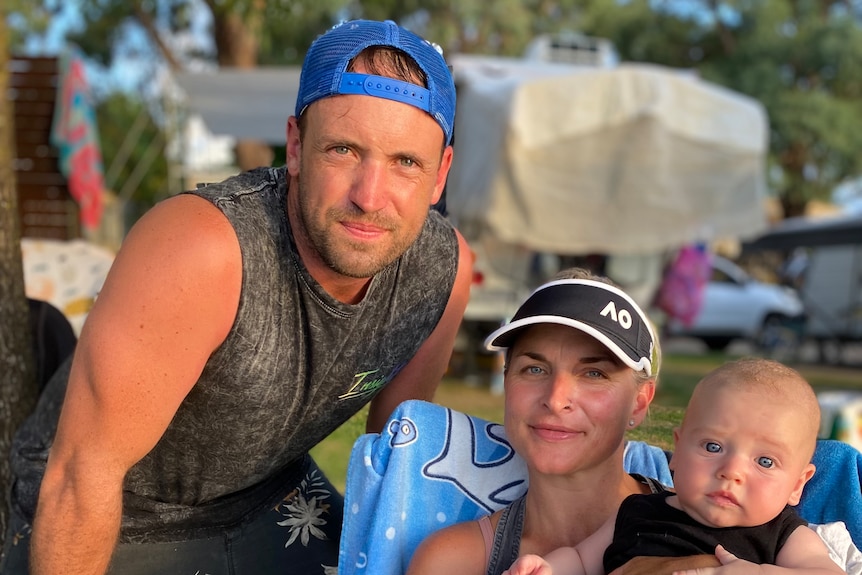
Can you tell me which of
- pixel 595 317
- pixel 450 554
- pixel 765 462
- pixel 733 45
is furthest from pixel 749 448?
pixel 733 45

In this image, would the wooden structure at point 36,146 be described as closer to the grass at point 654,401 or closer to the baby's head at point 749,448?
the grass at point 654,401

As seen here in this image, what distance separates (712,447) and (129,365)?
119 centimetres

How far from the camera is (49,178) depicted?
7.94 meters

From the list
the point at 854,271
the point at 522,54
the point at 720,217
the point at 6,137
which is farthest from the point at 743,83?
the point at 6,137

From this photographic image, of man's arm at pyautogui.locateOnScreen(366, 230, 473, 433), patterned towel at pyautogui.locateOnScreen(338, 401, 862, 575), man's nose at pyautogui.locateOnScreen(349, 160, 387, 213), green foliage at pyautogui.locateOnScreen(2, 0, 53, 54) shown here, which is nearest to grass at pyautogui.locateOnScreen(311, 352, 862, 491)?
man's arm at pyautogui.locateOnScreen(366, 230, 473, 433)

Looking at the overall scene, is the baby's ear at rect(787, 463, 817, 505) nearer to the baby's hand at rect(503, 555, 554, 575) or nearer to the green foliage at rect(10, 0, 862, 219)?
the baby's hand at rect(503, 555, 554, 575)

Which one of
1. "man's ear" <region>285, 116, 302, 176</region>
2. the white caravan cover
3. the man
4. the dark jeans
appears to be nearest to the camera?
the man

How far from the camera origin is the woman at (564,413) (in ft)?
6.50

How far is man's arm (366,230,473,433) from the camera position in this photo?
2664 mm

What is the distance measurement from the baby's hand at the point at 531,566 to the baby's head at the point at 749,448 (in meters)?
0.31

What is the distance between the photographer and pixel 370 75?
2.13 m

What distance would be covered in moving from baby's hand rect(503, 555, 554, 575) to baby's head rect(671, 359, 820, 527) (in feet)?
1.02

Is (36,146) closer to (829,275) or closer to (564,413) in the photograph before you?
(564,413)

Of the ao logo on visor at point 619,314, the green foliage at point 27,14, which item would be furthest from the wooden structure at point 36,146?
the ao logo on visor at point 619,314
